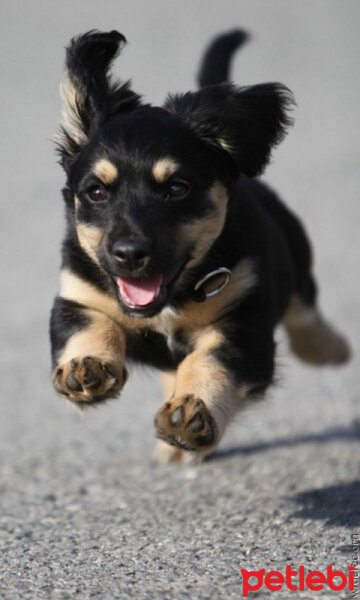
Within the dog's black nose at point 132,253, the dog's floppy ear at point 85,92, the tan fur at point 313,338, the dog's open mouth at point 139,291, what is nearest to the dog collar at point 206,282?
the dog's open mouth at point 139,291

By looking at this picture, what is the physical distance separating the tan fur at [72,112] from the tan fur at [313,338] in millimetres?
1843

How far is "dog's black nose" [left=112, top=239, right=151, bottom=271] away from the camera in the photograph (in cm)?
318

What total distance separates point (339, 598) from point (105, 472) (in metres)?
2.24

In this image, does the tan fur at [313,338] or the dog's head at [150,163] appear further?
the tan fur at [313,338]

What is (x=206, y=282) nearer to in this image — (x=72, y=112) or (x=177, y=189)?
(x=177, y=189)

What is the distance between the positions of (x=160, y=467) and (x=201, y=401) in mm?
1770

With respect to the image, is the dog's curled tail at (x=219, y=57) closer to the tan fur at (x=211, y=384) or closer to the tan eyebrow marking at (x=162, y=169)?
the tan eyebrow marking at (x=162, y=169)

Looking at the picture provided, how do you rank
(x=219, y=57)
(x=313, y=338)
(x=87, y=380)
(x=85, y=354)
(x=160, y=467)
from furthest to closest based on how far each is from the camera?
(x=313, y=338) → (x=160, y=467) → (x=219, y=57) → (x=85, y=354) → (x=87, y=380)

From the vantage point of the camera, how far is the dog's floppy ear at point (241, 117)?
3.58 m

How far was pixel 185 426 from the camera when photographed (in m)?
3.10

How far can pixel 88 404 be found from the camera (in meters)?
3.28

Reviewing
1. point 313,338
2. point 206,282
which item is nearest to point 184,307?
point 206,282

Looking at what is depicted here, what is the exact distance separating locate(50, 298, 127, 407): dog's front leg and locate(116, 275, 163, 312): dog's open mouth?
0.57ft

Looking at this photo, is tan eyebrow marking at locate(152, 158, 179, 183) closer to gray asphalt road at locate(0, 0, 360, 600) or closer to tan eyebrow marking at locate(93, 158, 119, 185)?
tan eyebrow marking at locate(93, 158, 119, 185)
